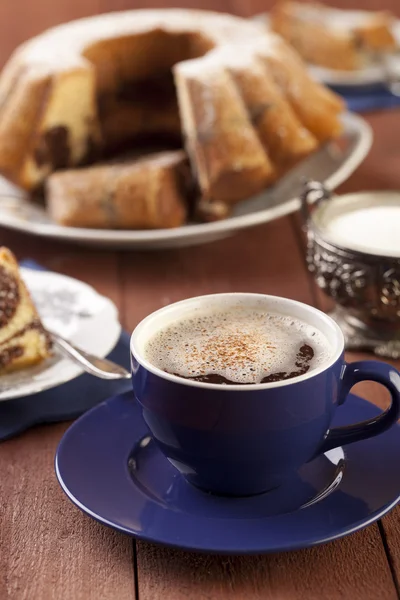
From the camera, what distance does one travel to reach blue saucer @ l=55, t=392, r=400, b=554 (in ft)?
2.11

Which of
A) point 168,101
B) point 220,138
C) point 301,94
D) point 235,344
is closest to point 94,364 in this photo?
point 235,344

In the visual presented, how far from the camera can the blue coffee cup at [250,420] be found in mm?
650

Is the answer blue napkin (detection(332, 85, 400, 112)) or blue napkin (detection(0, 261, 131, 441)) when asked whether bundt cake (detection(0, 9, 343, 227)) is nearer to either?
blue napkin (detection(332, 85, 400, 112))

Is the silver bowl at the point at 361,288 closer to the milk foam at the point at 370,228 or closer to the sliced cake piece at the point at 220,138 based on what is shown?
the milk foam at the point at 370,228

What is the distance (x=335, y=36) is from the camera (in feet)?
6.34

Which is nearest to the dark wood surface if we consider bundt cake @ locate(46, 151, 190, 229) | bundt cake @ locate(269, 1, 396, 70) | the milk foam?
the milk foam

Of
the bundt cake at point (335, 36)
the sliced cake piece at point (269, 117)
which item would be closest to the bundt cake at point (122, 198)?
the sliced cake piece at point (269, 117)

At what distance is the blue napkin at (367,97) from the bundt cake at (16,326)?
109cm

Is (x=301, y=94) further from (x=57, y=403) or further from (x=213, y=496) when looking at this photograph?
A: (x=213, y=496)

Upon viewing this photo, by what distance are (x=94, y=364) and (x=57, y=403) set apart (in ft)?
0.17

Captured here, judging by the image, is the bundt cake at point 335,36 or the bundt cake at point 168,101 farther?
the bundt cake at point 335,36

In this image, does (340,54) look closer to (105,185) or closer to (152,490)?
(105,185)

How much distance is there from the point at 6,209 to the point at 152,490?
2.74 ft

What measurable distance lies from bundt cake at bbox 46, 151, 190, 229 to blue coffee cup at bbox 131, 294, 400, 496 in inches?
25.3
